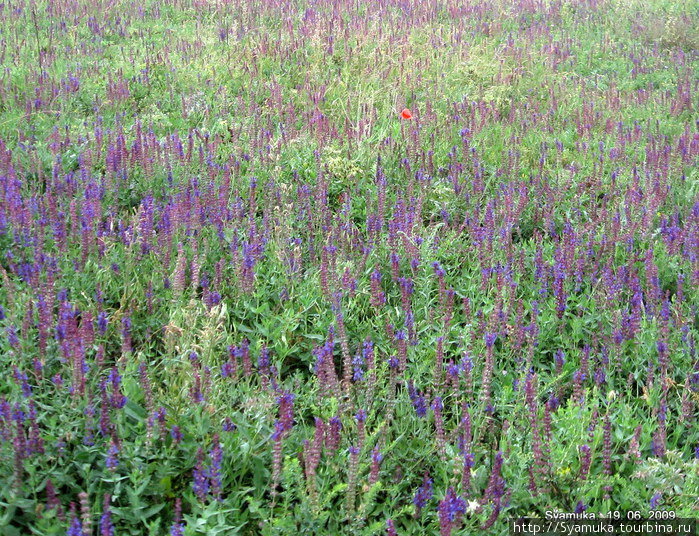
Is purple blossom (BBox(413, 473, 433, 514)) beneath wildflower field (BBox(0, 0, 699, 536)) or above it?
beneath

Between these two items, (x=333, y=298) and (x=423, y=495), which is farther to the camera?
(x=333, y=298)

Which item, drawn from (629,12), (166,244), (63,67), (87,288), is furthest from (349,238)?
(629,12)

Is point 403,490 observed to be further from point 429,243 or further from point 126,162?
point 126,162

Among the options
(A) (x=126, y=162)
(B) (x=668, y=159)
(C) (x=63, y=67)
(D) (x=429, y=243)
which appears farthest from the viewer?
(C) (x=63, y=67)

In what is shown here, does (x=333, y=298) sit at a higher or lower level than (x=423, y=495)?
higher

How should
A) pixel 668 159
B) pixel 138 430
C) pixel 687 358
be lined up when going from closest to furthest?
1. pixel 138 430
2. pixel 687 358
3. pixel 668 159

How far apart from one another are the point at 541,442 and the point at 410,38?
668 cm

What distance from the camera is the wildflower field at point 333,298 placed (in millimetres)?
2324

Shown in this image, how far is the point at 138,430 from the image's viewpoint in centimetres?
244

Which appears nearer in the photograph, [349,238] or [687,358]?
[687,358]

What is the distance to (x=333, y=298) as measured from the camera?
3174 millimetres

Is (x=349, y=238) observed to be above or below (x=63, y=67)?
below

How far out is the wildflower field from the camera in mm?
2324

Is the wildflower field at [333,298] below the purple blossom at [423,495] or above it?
above
